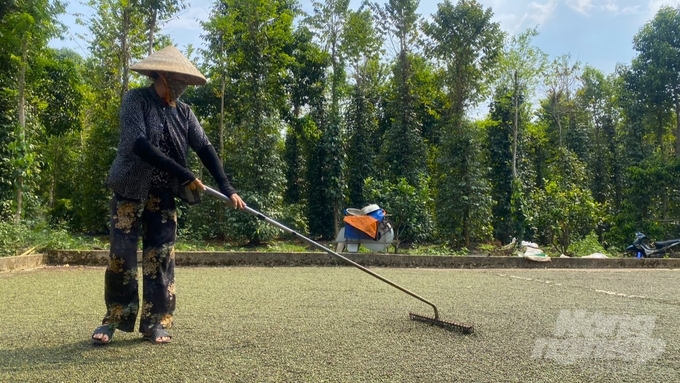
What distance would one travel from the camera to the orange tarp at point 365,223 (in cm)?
827

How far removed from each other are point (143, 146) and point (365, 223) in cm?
603

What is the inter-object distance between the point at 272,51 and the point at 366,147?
5618mm

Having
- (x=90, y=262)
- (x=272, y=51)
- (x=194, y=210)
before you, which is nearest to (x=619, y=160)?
(x=272, y=51)

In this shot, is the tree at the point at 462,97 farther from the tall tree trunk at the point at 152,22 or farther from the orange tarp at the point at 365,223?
the tall tree trunk at the point at 152,22

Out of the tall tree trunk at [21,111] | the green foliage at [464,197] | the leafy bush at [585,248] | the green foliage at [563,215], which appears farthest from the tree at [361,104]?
the tall tree trunk at [21,111]

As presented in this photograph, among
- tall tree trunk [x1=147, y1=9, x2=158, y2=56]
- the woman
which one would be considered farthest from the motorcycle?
tall tree trunk [x1=147, y1=9, x2=158, y2=56]

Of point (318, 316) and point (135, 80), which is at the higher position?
point (135, 80)

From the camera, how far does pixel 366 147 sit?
60.6ft

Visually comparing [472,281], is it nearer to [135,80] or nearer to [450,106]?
[450,106]

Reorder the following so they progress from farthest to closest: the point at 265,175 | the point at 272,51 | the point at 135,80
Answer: the point at 135,80
the point at 272,51
the point at 265,175

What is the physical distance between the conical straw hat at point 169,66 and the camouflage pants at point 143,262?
60 centimetres

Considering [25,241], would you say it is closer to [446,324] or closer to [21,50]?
[21,50]

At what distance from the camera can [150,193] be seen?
261 centimetres

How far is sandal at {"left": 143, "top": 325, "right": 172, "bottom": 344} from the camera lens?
2479 mm
